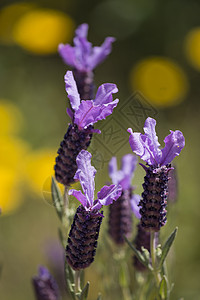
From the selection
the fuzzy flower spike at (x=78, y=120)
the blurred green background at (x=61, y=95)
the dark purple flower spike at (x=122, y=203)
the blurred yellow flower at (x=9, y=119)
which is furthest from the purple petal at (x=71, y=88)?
the blurred yellow flower at (x=9, y=119)

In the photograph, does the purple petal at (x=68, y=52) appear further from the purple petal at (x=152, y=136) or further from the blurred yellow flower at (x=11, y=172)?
the blurred yellow flower at (x=11, y=172)

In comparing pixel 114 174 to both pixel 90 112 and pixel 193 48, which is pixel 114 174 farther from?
pixel 193 48

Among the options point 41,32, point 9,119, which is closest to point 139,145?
point 9,119

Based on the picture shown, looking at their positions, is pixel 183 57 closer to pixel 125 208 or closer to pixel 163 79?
pixel 163 79

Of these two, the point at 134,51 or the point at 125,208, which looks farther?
the point at 134,51

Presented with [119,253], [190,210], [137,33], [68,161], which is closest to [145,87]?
[137,33]

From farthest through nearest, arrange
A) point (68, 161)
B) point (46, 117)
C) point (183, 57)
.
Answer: point (183, 57) → point (46, 117) → point (68, 161)
